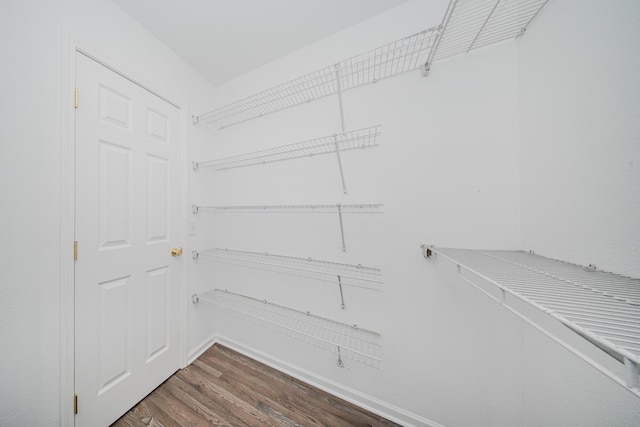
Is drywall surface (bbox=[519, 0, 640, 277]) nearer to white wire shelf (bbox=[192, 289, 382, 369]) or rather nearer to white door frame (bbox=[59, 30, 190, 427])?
white wire shelf (bbox=[192, 289, 382, 369])

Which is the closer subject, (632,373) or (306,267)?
(632,373)

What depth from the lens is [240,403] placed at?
1.29 metres

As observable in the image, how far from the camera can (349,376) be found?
135 cm

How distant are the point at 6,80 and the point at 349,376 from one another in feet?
7.98

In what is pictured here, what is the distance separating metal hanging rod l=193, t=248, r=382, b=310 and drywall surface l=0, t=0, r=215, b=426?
2.62 ft

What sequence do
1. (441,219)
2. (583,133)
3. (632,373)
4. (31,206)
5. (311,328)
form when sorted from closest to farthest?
(632,373)
(583,133)
(31,206)
(441,219)
(311,328)

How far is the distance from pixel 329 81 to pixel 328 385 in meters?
2.10

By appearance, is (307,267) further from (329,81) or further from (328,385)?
(329,81)

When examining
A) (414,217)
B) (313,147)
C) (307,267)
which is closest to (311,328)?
(307,267)

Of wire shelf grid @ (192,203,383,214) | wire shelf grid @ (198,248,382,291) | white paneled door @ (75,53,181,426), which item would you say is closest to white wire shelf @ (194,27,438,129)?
white paneled door @ (75,53,181,426)

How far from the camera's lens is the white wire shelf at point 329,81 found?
3.68 feet

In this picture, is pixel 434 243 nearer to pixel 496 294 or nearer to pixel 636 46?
pixel 496 294

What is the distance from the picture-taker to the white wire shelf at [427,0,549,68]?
2.88ft

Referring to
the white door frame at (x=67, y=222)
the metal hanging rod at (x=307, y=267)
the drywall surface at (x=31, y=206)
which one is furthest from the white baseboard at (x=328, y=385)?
the drywall surface at (x=31, y=206)
